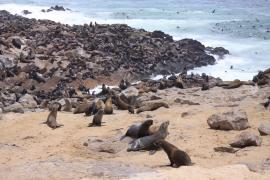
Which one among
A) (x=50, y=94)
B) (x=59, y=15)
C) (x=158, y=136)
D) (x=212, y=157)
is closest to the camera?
(x=212, y=157)

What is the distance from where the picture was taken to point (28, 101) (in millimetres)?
18609

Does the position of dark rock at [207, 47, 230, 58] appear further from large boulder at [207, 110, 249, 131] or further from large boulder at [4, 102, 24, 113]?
large boulder at [207, 110, 249, 131]

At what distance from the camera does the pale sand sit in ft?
28.7

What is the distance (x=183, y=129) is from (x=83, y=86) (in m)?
10.8

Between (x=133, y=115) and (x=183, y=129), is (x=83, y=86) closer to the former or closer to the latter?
(x=133, y=115)

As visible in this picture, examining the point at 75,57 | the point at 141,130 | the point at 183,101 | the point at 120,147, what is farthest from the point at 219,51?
the point at 120,147

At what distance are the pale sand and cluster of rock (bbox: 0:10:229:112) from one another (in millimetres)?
4482

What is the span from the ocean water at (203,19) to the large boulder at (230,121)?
542 inches

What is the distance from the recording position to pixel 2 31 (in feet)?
93.0

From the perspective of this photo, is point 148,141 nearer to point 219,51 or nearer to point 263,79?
point 263,79

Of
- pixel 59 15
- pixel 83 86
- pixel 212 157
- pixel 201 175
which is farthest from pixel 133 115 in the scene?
pixel 59 15

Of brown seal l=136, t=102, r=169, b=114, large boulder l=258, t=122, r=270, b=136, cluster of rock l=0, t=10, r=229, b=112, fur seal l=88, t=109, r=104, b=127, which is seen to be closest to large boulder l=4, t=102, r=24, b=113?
cluster of rock l=0, t=10, r=229, b=112

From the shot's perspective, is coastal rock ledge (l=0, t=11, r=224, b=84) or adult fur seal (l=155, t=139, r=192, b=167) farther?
coastal rock ledge (l=0, t=11, r=224, b=84)

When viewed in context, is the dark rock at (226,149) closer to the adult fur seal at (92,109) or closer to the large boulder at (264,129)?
the large boulder at (264,129)
